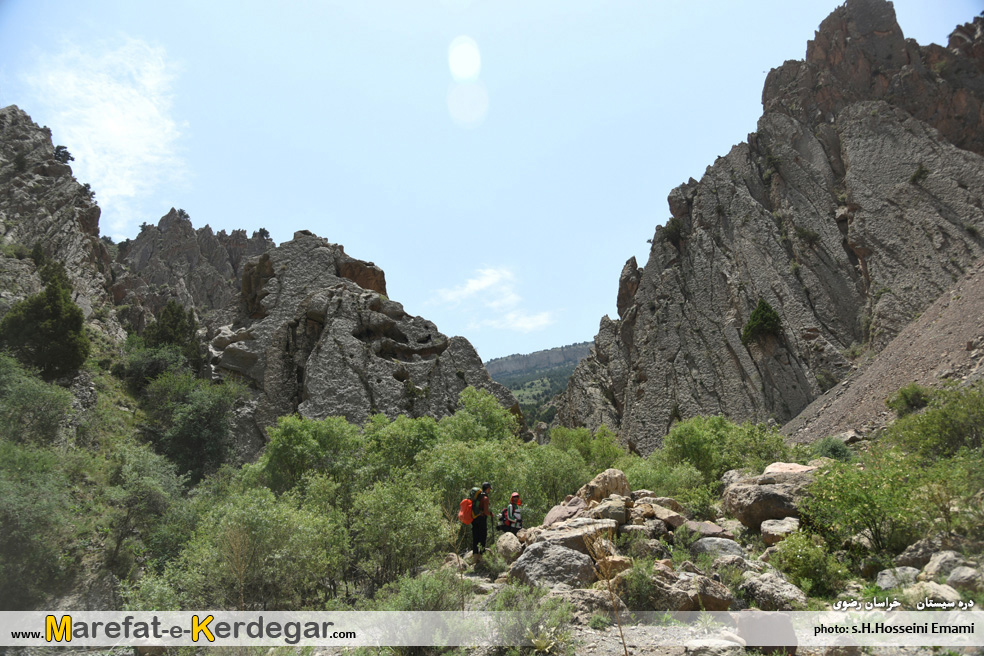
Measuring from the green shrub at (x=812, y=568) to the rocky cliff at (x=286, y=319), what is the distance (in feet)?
103

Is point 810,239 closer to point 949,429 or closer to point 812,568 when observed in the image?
point 949,429

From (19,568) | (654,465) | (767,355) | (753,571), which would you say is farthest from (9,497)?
(767,355)

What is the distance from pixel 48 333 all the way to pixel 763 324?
202 feet

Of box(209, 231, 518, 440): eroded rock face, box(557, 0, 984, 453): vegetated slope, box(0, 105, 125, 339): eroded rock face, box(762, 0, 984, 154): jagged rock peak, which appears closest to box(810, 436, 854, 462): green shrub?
box(557, 0, 984, 453): vegetated slope

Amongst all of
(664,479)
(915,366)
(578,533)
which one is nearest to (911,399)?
(915,366)

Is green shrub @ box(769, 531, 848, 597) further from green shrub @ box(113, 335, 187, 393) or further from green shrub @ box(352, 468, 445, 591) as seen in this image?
green shrub @ box(113, 335, 187, 393)

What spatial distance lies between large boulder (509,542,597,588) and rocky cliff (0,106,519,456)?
94.3ft

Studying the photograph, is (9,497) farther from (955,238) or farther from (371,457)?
(955,238)

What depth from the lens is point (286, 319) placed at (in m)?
44.0

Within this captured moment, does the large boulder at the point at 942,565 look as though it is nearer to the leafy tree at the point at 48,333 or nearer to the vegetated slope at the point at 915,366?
the vegetated slope at the point at 915,366

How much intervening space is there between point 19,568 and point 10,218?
45096 millimetres

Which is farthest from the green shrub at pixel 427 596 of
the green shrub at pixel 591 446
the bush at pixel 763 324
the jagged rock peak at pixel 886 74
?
the jagged rock peak at pixel 886 74

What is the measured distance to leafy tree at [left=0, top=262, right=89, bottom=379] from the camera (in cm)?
3641

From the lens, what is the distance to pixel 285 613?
11969 millimetres
